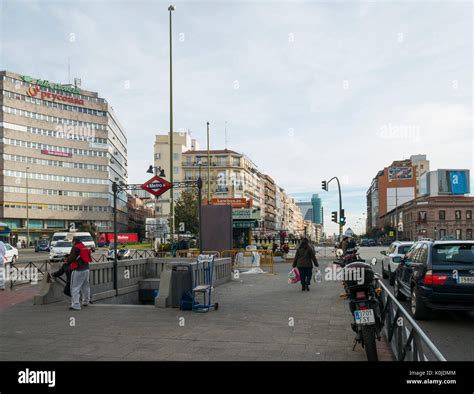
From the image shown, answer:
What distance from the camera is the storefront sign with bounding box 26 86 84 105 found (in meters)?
82.2

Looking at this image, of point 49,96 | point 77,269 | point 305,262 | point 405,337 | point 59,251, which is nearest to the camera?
point 405,337

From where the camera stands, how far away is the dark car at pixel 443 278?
27.0 ft

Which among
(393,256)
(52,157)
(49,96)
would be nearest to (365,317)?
(393,256)

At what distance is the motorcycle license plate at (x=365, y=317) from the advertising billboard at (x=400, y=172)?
5811 inches

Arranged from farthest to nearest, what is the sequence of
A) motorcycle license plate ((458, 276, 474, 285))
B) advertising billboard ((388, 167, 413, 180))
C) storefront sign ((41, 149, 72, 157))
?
advertising billboard ((388, 167, 413, 180)) → storefront sign ((41, 149, 72, 157)) → motorcycle license plate ((458, 276, 474, 285))

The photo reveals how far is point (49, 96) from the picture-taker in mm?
85000

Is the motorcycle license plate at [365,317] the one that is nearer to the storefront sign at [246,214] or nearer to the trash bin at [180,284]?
the trash bin at [180,284]

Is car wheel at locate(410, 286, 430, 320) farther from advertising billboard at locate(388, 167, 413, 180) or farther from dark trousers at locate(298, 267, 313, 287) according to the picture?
advertising billboard at locate(388, 167, 413, 180)

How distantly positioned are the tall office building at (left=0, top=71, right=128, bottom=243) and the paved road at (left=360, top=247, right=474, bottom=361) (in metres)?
74.0

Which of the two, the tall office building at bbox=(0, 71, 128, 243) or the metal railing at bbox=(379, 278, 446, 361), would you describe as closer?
the metal railing at bbox=(379, 278, 446, 361)

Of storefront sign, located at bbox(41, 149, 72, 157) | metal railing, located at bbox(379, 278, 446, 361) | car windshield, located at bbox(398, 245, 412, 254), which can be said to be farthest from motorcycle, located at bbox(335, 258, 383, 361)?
storefront sign, located at bbox(41, 149, 72, 157)

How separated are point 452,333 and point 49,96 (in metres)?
88.1

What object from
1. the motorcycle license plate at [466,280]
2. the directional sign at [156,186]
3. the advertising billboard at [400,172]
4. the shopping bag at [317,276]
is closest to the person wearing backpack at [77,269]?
the directional sign at [156,186]

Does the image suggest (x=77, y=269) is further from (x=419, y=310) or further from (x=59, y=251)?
(x=59, y=251)
